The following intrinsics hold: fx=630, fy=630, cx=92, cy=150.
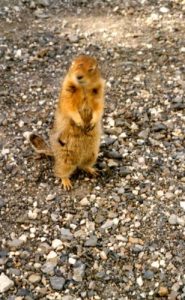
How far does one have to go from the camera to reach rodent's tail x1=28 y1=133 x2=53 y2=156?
21.2ft

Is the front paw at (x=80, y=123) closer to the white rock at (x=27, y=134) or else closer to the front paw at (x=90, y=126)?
the front paw at (x=90, y=126)

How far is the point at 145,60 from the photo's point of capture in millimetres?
8180

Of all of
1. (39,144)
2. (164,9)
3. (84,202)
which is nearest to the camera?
(84,202)

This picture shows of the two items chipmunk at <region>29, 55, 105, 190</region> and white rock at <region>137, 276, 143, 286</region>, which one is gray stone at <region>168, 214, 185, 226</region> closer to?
white rock at <region>137, 276, 143, 286</region>

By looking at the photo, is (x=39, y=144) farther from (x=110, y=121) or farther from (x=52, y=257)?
(x=52, y=257)

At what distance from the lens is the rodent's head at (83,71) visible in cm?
580

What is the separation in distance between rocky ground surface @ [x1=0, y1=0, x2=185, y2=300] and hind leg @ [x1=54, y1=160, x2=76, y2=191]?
94mm

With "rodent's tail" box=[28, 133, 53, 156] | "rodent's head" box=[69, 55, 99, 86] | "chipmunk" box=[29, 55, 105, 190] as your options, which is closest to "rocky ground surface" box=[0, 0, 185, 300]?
"rodent's tail" box=[28, 133, 53, 156]

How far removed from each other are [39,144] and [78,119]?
Result: 76 centimetres

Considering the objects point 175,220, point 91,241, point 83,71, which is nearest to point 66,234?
point 91,241

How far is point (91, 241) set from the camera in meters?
5.61

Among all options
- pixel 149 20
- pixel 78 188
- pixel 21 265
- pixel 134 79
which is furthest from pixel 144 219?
pixel 149 20

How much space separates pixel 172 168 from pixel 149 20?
3266mm

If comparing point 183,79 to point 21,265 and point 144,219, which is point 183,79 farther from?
point 21,265
